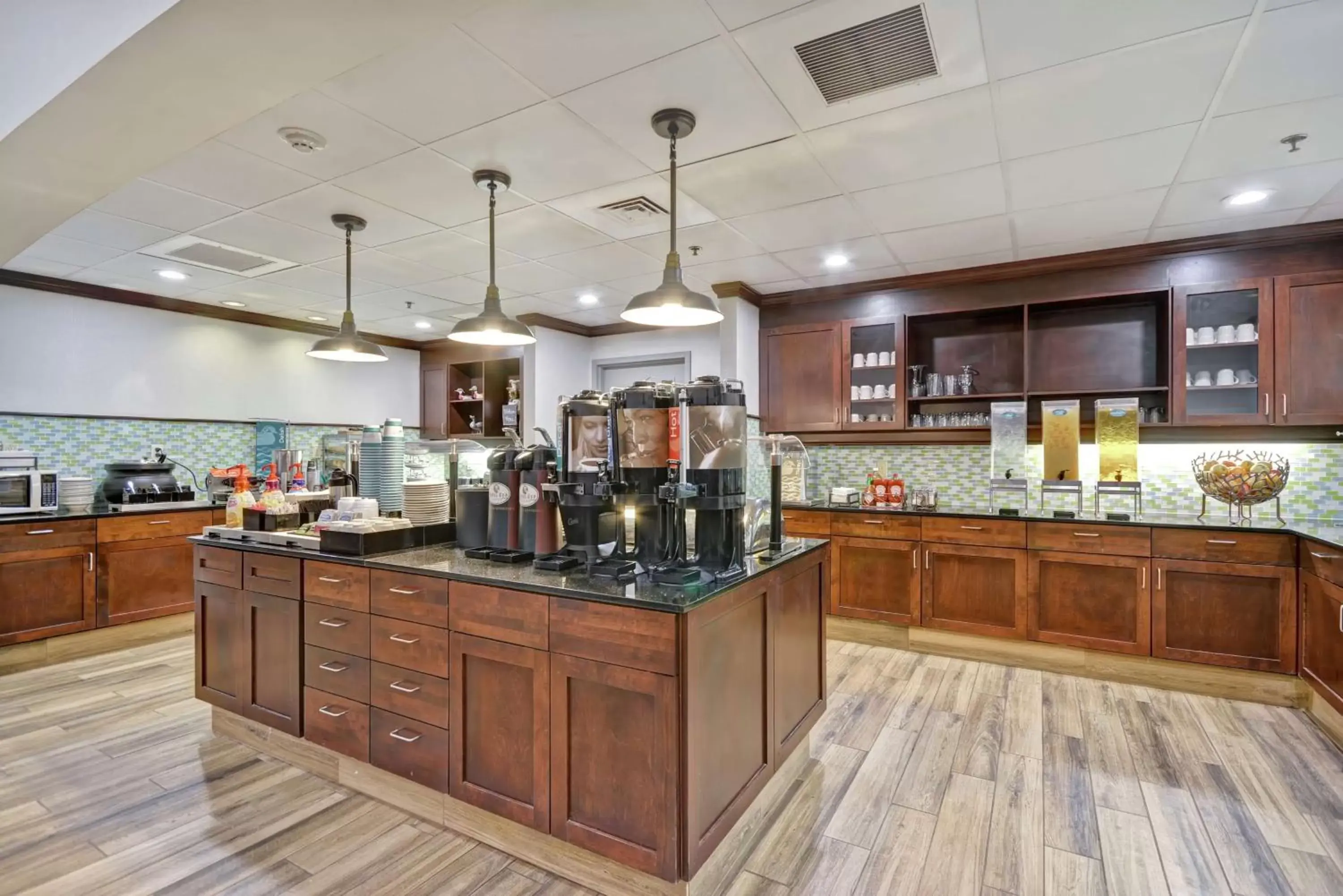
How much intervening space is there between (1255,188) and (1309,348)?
1185mm

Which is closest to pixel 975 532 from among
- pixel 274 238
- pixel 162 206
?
pixel 274 238

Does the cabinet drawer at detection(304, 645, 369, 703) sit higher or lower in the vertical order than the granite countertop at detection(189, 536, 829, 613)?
lower

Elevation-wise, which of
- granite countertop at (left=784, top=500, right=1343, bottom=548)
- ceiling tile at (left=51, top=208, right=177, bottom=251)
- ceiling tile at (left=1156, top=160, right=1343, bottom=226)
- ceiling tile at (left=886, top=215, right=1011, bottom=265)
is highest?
ceiling tile at (left=886, top=215, right=1011, bottom=265)

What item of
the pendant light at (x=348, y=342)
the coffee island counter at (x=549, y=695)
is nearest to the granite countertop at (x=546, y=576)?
the coffee island counter at (x=549, y=695)

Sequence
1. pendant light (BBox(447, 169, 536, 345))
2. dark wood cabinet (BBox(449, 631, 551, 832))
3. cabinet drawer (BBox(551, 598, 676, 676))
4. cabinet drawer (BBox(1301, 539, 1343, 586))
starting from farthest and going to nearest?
pendant light (BBox(447, 169, 536, 345))
cabinet drawer (BBox(1301, 539, 1343, 586))
dark wood cabinet (BBox(449, 631, 551, 832))
cabinet drawer (BBox(551, 598, 676, 676))

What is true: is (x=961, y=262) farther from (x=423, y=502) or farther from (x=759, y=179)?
(x=423, y=502)

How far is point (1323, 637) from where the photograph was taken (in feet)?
9.78

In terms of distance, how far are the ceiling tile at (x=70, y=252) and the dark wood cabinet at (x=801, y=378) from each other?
4.48 metres

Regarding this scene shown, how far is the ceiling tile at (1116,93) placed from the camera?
6.61 feet

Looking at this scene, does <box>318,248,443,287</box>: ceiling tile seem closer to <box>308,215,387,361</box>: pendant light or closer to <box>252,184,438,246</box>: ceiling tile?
<box>252,184,438,246</box>: ceiling tile

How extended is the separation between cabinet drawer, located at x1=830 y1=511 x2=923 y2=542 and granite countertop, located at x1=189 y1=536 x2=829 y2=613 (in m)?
1.81

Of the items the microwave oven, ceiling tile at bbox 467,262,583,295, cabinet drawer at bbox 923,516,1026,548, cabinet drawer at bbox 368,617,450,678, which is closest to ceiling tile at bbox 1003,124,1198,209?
cabinet drawer at bbox 923,516,1026,548

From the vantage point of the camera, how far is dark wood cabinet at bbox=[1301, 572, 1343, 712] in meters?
2.80

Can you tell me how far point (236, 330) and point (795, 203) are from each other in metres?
5.08
